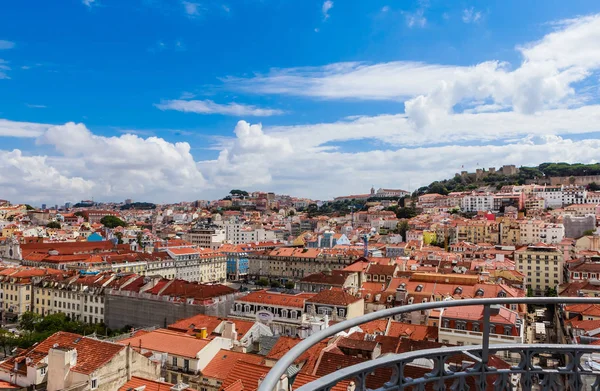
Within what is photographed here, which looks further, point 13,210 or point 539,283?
point 13,210

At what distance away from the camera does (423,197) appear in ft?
369

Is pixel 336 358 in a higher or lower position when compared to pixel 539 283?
higher

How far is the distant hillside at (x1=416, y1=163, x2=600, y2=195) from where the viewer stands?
106438 millimetres

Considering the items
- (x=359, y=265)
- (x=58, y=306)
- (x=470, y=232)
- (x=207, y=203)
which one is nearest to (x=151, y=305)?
(x=58, y=306)

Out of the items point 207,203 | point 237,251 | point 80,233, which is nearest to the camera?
point 237,251

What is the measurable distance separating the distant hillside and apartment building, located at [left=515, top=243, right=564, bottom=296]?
227 feet

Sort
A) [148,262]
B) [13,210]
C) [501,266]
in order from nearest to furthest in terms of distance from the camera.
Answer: [501,266], [148,262], [13,210]

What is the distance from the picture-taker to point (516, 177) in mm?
116688

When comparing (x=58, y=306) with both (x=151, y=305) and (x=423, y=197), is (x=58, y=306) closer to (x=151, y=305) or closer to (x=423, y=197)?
(x=151, y=305)

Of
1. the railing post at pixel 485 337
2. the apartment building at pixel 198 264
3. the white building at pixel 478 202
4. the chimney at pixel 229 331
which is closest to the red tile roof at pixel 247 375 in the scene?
the chimney at pixel 229 331

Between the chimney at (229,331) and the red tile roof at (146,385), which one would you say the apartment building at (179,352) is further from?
the red tile roof at (146,385)

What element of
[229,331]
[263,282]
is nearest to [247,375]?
[229,331]

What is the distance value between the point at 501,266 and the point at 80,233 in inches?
2562

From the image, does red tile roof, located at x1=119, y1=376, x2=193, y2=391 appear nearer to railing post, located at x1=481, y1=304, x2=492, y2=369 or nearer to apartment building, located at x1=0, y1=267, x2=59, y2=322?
railing post, located at x1=481, y1=304, x2=492, y2=369
